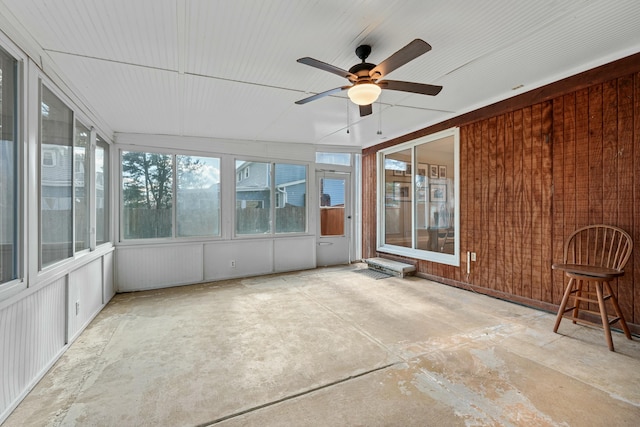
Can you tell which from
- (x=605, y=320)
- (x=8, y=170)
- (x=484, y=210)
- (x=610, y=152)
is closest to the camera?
(x=8, y=170)

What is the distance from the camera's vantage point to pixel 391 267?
512cm

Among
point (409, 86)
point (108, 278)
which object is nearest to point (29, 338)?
point (108, 278)

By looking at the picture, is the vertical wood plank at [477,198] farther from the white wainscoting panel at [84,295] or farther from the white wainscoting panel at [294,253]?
the white wainscoting panel at [84,295]

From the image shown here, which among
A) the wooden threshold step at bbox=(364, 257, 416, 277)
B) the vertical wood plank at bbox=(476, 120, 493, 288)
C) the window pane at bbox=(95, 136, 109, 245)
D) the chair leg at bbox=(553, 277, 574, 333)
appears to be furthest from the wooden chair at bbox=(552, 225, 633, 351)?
the window pane at bbox=(95, 136, 109, 245)

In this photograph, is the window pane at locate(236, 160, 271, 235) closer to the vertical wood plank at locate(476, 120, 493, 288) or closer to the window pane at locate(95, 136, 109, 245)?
the window pane at locate(95, 136, 109, 245)

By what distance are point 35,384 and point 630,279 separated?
16.0 feet

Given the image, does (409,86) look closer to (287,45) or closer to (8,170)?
(287,45)

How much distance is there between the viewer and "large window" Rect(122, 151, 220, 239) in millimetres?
4543

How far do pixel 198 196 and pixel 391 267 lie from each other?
354cm

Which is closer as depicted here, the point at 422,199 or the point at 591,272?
the point at 591,272

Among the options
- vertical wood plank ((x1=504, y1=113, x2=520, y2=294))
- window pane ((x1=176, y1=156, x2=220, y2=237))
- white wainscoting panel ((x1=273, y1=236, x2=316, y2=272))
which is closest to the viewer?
vertical wood plank ((x1=504, y1=113, x2=520, y2=294))

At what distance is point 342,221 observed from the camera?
250 inches

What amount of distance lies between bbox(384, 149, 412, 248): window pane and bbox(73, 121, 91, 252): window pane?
4.72 meters

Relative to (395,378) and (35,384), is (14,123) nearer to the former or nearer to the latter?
(35,384)
